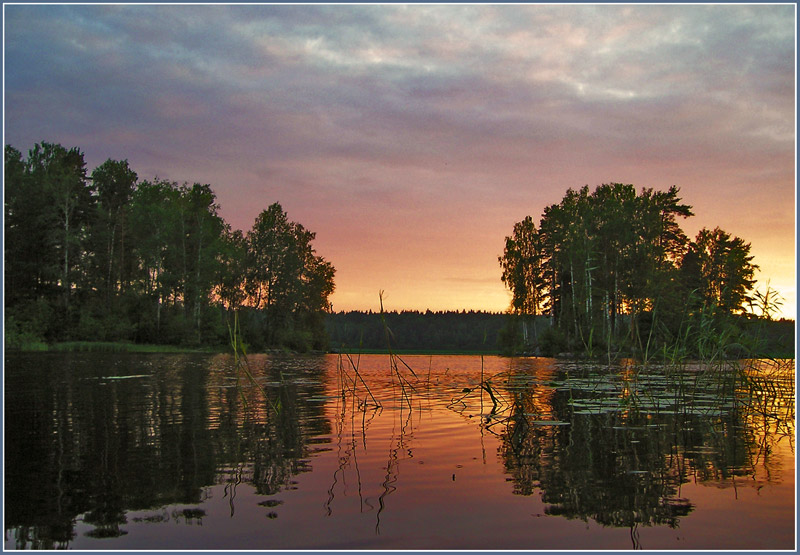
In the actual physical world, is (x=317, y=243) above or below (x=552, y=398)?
above

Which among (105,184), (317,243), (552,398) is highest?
(105,184)

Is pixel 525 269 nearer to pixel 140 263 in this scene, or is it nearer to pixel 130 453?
pixel 140 263

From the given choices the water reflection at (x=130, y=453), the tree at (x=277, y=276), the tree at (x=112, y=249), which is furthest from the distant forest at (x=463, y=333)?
the tree at (x=112, y=249)

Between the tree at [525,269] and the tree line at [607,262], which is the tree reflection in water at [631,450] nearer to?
the tree line at [607,262]

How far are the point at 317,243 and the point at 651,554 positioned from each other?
72.0 meters

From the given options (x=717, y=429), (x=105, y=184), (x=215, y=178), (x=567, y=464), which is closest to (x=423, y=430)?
(x=567, y=464)

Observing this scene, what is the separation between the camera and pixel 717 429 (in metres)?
9.38

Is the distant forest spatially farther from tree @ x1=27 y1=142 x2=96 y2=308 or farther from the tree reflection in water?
tree @ x1=27 y1=142 x2=96 y2=308

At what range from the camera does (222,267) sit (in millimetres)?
59656

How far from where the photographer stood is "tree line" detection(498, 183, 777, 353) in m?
47.1

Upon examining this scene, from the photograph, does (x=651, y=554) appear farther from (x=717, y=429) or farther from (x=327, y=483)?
(x=717, y=429)

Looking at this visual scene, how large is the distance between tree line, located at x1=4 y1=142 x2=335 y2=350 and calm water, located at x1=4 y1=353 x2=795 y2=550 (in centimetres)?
4251

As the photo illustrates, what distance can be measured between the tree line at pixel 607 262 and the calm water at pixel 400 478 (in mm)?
32458

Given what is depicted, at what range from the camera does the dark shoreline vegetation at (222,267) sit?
49438mm
